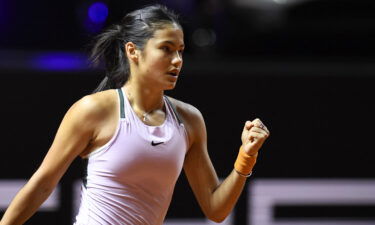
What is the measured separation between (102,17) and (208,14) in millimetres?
690

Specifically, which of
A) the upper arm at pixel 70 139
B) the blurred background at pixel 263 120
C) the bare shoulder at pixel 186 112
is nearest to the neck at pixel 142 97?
the bare shoulder at pixel 186 112

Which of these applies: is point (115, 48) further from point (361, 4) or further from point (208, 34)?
point (361, 4)

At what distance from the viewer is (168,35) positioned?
2.83m

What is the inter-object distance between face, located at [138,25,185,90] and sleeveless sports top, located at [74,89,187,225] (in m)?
0.15

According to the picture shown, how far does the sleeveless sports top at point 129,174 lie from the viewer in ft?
9.00

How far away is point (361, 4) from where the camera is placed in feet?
16.8

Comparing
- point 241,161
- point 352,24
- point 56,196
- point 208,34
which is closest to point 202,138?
point 241,161

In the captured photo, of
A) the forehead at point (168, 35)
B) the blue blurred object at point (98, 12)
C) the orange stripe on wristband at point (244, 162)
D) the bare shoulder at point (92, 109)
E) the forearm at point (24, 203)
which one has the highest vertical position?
the blue blurred object at point (98, 12)

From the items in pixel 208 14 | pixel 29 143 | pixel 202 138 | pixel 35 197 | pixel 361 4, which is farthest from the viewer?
pixel 361 4

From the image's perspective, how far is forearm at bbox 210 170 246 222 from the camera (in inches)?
115

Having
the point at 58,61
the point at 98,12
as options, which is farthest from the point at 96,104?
the point at 98,12

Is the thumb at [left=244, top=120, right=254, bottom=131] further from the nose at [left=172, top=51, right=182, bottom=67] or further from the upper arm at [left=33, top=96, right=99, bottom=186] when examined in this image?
the upper arm at [left=33, top=96, right=99, bottom=186]

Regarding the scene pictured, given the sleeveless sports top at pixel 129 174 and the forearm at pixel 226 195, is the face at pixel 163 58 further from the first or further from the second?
the forearm at pixel 226 195

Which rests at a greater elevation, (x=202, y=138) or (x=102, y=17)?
(x=102, y=17)
